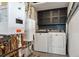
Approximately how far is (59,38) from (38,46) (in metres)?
1.00

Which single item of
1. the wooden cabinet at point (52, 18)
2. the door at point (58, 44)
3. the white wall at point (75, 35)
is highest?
the wooden cabinet at point (52, 18)

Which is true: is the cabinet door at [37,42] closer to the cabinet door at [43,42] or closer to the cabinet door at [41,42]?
the cabinet door at [41,42]

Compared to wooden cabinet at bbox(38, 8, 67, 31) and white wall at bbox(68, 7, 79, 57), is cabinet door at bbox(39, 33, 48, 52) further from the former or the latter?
white wall at bbox(68, 7, 79, 57)

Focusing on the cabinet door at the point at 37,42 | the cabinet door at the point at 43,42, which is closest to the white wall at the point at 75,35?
the cabinet door at the point at 43,42

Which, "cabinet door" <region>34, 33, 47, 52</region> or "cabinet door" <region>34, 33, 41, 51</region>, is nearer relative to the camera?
"cabinet door" <region>34, 33, 47, 52</region>

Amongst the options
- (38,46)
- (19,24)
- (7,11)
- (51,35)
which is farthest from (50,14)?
(7,11)

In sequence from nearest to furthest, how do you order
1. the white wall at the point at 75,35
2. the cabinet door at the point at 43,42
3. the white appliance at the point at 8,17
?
the white appliance at the point at 8,17 < the white wall at the point at 75,35 < the cabinet door at the point at 43,42

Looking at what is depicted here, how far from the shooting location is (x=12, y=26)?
171cm

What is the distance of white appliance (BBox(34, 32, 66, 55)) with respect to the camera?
4055mm

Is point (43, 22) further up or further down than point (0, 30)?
further up

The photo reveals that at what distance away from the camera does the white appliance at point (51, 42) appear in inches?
160

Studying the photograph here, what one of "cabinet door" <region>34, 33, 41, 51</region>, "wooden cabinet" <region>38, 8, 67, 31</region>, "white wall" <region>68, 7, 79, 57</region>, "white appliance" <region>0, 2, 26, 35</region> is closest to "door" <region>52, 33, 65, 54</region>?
"cabinet door" <region>34, 33, 41, 51</region>

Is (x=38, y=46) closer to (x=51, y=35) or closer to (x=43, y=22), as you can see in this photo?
(x=51, y=35)

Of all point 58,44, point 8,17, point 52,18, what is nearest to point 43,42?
point 58,44
